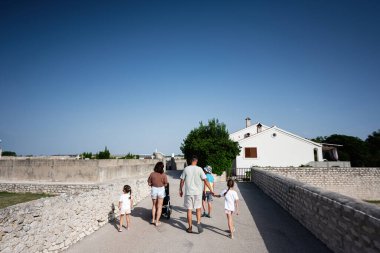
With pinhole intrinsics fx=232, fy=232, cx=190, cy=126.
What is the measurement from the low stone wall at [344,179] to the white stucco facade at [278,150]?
8.13 m

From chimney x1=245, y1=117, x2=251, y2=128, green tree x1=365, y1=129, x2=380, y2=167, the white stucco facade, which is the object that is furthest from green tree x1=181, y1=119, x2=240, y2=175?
green tree x1=365, y1=129, x2=380, y2=167

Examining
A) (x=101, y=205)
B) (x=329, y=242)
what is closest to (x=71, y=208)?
(x=101, y=205)

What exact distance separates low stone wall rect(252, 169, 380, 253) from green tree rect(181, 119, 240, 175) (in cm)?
1582

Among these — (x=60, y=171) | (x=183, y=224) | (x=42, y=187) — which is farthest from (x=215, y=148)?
(x=183, y=224)

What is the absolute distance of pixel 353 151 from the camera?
52312mm

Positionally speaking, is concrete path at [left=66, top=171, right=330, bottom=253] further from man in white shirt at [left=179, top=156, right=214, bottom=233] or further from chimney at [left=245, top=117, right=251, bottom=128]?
chimney at [left=245, top=117, right=251, bottom=128]

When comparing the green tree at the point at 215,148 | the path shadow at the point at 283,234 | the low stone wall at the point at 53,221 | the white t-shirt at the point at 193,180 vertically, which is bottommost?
the path shadow at the point at 283,234

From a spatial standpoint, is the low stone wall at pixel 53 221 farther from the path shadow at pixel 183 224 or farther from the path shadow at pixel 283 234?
the path shadow at pixel 283 234

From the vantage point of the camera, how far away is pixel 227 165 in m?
23.5

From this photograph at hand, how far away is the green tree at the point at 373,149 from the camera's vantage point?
4530 centimetres

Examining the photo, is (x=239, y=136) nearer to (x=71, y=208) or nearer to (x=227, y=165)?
(x=227, y=165)

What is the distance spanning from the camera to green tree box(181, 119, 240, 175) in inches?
917

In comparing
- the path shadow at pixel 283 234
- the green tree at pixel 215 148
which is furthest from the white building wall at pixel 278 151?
the path shadow at pixel 283 234

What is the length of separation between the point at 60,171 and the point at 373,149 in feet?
226
